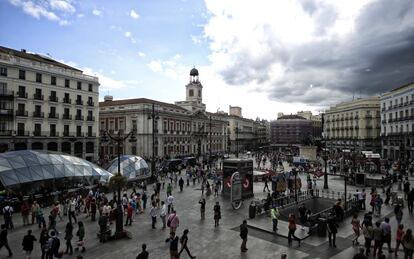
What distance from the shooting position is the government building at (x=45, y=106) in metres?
37.6

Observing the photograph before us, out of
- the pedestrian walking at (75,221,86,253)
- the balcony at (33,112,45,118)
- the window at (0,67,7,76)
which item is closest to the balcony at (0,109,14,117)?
the balcony at (33,112,45,118)

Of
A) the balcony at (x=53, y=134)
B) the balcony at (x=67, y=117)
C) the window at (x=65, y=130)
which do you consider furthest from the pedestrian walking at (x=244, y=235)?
the balcony at (x=67, y=117)

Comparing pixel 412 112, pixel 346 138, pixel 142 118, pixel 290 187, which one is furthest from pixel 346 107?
pixel 290 187

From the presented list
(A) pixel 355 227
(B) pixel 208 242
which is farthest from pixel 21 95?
(A) pixel 355 227

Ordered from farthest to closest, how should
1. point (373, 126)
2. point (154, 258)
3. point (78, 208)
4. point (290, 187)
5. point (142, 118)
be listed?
point (373, 126) < point (142, 118) < point (290, 187) < point (78, 208) < point (154, 258)

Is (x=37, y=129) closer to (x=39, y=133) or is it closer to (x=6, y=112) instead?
(x=39, y=133)

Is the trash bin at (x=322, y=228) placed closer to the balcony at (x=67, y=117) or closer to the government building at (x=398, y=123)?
the government building at (x=398, y=123)

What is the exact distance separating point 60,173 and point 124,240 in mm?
13291

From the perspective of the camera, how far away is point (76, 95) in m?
45.8

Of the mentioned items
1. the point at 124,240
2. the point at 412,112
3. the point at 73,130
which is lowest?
the point at 124,240

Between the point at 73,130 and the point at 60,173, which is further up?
the point at 73,130

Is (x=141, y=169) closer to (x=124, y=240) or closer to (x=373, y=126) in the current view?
(x=124, y=240)

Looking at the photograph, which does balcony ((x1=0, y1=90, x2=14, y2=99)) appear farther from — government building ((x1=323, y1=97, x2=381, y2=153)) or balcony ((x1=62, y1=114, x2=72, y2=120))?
government building ((x1=323, y1=97, x2=381, y2=153))

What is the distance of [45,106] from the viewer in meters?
41.6
